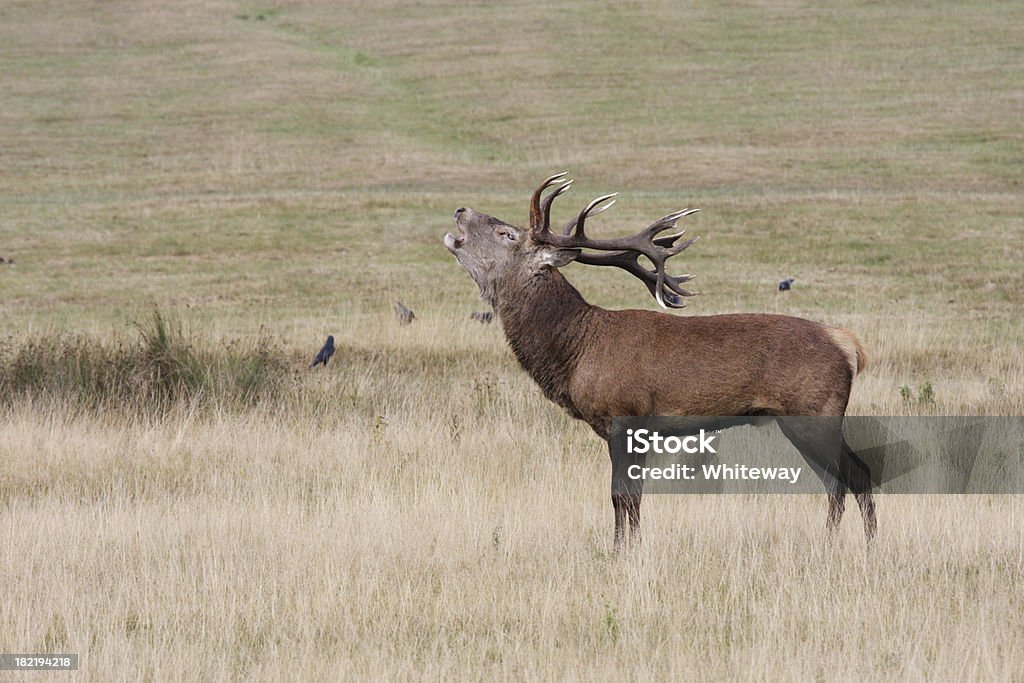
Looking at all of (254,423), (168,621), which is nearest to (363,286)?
(254,423)

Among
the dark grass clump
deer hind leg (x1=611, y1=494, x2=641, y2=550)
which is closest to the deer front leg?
deer hind leg (x1=611, y1=494, x2=641, y2=550)

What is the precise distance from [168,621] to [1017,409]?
875cm

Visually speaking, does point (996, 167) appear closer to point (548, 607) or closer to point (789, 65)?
point (789, 65)

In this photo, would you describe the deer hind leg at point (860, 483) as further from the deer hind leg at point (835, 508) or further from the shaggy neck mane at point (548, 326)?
the shaggy neck mane at point (548, 326)

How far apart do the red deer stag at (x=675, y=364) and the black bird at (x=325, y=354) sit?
736 cm

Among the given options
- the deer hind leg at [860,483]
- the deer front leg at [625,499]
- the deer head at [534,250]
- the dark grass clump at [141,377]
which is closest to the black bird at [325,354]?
the dark grass clump at [141,377]

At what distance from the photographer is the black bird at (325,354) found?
15547 millimetres

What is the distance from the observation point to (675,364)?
779 centimetres

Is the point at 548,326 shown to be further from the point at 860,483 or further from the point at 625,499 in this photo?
the point at 860,483

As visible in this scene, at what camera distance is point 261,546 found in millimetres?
8094

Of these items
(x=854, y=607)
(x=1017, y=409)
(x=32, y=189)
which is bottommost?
(x=32, y=189)

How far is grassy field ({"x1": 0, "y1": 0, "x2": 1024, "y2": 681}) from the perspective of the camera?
21.1 ft

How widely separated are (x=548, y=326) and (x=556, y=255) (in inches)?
19.8

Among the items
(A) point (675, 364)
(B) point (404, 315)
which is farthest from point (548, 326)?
(B) point (404, 315)
